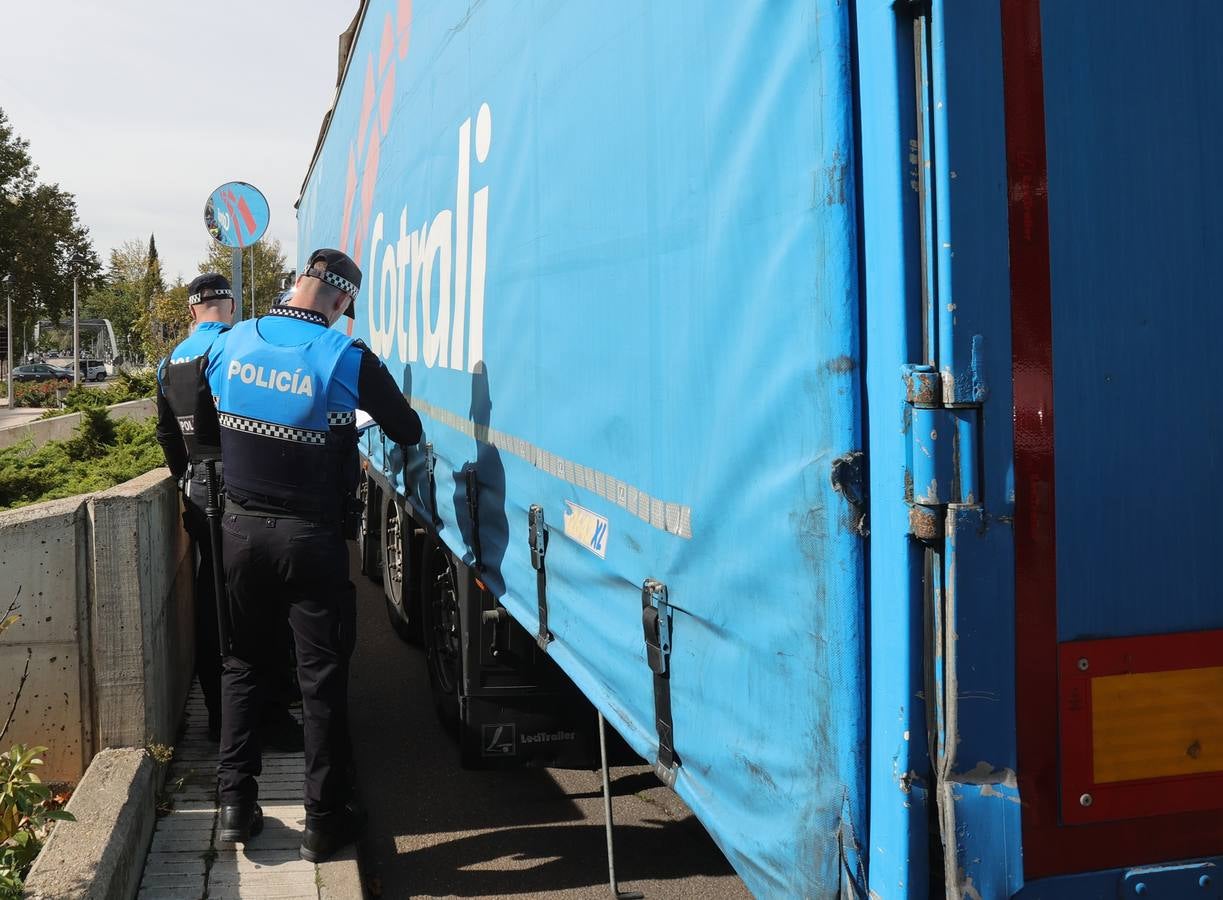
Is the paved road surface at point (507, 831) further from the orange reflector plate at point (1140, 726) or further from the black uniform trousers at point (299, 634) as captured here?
the orange reflector plate at point (1140, 726)

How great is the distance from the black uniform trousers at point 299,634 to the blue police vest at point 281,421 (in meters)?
0.10

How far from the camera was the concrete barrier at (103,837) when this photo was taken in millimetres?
2906

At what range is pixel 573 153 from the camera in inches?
113

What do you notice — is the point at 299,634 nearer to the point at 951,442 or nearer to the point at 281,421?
the point at 281,421

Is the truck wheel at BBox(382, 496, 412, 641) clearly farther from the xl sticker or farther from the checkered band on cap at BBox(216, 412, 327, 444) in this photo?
the xl sticker

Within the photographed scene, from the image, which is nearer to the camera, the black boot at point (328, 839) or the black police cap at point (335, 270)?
the black boot at point (328, 839)

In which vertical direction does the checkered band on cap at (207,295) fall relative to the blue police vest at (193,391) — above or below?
above

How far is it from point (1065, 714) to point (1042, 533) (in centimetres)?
29

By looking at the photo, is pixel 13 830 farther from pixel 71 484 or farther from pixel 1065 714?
pixel 71 484

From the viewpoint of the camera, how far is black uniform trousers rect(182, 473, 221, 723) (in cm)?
505

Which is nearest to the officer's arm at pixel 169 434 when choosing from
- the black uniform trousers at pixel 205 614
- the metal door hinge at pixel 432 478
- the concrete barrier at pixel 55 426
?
the black uniform trousers at pixel 205 614

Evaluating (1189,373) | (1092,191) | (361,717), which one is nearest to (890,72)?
(1092,191)

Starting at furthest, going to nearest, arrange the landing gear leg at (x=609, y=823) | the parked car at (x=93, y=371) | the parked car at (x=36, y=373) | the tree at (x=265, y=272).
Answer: the parked car at (x=93, y=371) → the parked car at (x=36, y=373) → the tree at (x=265, y=272) → the landing gear leg at (x=609, y=823)

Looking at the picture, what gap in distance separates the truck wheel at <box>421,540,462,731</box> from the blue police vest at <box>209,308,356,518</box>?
4.02 ft
